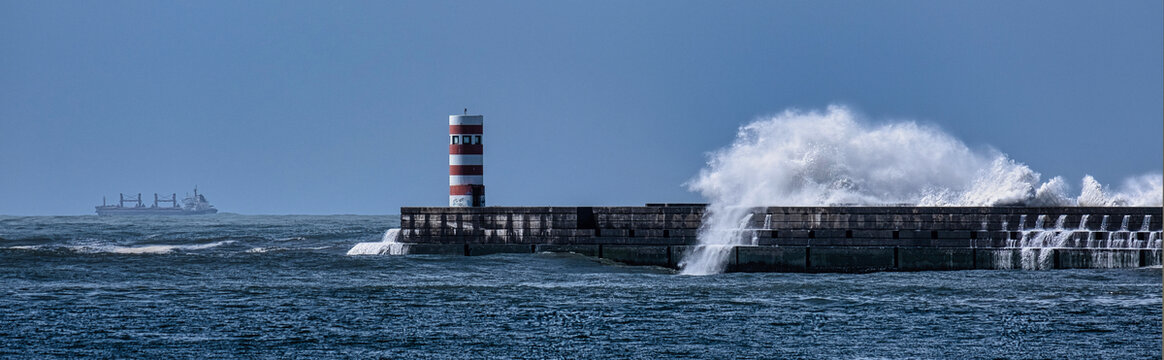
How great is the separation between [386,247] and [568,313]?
13.2 metres

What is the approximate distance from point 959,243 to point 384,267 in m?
10.5

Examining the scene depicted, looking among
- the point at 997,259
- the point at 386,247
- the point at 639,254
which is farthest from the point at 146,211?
the point at 997,259

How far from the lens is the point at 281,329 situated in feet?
58.0

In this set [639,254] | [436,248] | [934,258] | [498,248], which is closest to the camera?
[934,258]

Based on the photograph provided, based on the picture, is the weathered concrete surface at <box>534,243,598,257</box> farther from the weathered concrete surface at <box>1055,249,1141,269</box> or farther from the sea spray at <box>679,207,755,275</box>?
the weathered concrete surface at <box>1055,249,1141,269</box>

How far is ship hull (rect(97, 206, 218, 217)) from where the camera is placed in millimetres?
192125

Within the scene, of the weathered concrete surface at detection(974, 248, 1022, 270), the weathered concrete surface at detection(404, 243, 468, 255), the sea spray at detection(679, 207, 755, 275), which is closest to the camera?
the weathered concrete surface at detection(974, 248, 1022, 270)

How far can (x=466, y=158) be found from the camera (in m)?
31.8

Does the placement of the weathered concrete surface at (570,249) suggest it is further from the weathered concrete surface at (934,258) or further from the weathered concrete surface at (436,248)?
the weathered concrete surface at (934,258)

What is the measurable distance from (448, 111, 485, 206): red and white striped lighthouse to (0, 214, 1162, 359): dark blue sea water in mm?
3526

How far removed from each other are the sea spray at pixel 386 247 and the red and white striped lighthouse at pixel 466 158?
1453 millimetres

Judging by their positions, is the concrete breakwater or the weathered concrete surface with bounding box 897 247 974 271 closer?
the concrete breakwater

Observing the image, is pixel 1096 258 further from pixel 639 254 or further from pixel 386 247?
pixel 386 247

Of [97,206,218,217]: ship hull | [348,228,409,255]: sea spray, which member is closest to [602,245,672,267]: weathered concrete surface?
[348,228,409,255]: sea spray
